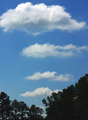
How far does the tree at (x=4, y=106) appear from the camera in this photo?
287 ft

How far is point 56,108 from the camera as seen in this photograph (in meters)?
63.2

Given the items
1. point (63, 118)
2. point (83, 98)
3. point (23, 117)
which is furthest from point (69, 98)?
point (23, 117)

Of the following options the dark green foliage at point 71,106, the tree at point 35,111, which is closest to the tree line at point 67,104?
the dark green foliage at point 71,106

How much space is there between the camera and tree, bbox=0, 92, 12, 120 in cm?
8757

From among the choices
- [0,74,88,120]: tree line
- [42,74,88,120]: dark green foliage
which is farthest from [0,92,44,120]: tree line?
[42,74,88,120]: dark green foliage

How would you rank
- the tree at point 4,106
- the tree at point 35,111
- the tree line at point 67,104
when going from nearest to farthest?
the tree line at point 67,104
the tree at point 4,106
the tree at point 35,111

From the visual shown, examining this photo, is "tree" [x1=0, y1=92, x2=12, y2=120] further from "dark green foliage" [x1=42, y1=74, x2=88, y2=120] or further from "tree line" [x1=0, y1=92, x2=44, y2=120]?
"dark green foliage" [x1=42, y1=74, x2=88, y2=120]

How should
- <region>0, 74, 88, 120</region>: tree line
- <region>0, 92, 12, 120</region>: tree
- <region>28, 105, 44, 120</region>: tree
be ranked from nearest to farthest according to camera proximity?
<region>0, 74, 88, 120</region>: tree line, <region>0, 92, 12, 120</region>: tree, <region>28, 105, 44, 120</region>: tree

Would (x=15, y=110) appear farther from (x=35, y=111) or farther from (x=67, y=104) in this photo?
(x=67, y=104)

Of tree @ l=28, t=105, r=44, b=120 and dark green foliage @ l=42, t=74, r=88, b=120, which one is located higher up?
tree @ l=28, t=105, r=44, b=120

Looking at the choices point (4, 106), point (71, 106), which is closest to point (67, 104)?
point (71, 106)

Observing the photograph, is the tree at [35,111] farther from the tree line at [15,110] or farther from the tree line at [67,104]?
the tree line at [67,104]

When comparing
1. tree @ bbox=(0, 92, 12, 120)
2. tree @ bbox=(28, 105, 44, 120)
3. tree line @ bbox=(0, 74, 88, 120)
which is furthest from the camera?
tree @ bbox=(28, 105, 44, 120)

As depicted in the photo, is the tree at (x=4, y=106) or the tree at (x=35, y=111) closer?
the tree at (x=4, y=106)
